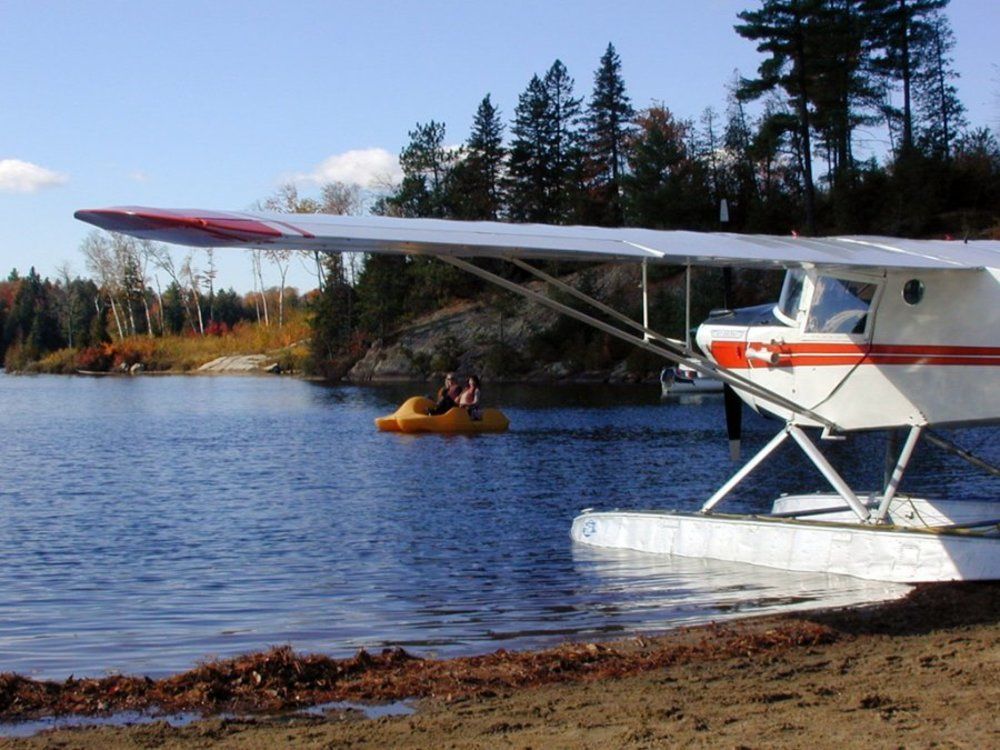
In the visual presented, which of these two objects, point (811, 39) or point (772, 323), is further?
point (811, 39)

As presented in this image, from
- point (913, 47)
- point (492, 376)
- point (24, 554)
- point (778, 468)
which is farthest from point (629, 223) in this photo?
point (24, 554)

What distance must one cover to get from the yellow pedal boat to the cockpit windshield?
1747 cm

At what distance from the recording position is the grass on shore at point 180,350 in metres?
87.8

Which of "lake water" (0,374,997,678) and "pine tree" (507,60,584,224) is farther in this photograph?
"pine tree" (507,60,584,224)

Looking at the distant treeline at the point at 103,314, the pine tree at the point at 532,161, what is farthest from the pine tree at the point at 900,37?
the distant treeline at the point at 103,314

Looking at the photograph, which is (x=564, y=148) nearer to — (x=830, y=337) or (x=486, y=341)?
(x=486, y=341)

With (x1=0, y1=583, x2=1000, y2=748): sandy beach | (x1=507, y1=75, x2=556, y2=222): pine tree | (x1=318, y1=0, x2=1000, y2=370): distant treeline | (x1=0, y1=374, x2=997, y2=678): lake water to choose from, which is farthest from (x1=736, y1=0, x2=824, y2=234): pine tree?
(x1=0, y1=583, x2=1000, y2=748): sandy beach

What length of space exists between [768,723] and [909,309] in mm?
5130

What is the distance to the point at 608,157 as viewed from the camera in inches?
2862

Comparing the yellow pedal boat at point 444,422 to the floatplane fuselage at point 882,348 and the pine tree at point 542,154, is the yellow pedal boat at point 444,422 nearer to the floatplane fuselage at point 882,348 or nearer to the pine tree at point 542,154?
the floatplane fuselage at point 882,348

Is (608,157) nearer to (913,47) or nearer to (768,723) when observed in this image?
(913,47)

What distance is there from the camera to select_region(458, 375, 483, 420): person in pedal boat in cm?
2791

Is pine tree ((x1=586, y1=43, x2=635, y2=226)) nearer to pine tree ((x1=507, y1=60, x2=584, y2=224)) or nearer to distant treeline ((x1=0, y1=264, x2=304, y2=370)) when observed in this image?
pine tree ((x1=507, y1=60, x2=584, y2=224))

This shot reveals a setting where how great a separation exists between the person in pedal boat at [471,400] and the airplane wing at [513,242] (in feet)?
59.3
